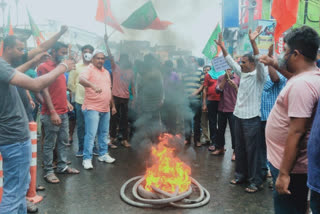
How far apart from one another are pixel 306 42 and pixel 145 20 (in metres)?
2.90

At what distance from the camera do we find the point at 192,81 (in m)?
6.61

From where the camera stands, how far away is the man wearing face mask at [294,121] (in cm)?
188

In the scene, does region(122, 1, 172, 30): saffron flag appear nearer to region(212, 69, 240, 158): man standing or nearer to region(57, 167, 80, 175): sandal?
region(212, 69, 240, 158): man standing

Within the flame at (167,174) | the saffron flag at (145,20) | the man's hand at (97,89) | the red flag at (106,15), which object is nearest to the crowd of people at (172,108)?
the man's hand at (97,89)

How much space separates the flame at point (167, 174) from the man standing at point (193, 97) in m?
2.57

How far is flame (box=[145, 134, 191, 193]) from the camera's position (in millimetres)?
3803

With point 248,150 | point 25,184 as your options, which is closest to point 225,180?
point 248,150

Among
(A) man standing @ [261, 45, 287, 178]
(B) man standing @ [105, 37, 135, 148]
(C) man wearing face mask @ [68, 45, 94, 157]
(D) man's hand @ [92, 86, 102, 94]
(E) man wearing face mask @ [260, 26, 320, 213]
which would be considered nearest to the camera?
(E) man wearing face mask @ [260, 26, 320, 213]

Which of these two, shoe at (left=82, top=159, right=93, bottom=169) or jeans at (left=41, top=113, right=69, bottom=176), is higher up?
jeans at (left=41, top=113, right=69, bottom=176)

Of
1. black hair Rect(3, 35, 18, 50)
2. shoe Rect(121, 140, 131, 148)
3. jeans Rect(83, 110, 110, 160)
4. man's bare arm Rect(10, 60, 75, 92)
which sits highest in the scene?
black hair Rect(3, 35, 18, 50)

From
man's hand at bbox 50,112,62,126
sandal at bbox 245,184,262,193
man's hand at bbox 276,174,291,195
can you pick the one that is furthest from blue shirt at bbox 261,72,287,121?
man's hand at bbox 50,112,62,126

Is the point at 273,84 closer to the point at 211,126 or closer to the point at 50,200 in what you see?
the point at 211,126

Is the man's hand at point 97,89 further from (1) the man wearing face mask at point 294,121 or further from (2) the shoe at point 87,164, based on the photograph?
(1) the man wearing face mask at point 294,121

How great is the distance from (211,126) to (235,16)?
278 centimetres
